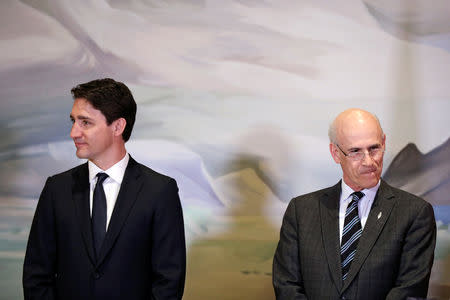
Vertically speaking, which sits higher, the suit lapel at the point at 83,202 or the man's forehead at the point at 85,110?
the man's forehead at the point at 85,110

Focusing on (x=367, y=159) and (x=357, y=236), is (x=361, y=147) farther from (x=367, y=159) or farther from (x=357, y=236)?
(x=357, y=236)

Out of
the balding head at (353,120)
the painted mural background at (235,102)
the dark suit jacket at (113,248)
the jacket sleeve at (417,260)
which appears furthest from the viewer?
the painted mural background at (235,102)

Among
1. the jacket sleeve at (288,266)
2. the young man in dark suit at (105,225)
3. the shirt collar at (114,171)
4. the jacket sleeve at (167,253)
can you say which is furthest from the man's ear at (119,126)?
the jacket sleeve at (288,266)

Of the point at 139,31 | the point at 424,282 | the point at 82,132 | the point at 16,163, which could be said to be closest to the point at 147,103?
the point at 139,31

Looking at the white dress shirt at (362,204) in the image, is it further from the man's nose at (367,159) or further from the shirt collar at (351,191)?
the man's nose at (367,159)

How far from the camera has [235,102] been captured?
421 centimetres

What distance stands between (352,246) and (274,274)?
398 mm

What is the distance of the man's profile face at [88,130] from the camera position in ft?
10.2

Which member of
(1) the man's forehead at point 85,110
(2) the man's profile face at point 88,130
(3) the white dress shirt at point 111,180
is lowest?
(3) the white dress shirt at point 111,180

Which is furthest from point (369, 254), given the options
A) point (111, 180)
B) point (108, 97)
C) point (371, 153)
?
point (108, 97)

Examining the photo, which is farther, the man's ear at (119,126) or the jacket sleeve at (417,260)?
the man's ear at (119,126)

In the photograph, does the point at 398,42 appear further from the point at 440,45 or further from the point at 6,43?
the point at 6,43

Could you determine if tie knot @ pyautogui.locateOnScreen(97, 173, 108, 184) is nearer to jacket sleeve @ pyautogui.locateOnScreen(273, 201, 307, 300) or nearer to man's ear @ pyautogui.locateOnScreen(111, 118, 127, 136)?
man's ear @ pyautogui.locateOnScreen(111, 118, 127, 136)

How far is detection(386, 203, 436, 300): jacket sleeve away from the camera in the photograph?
2871mm
